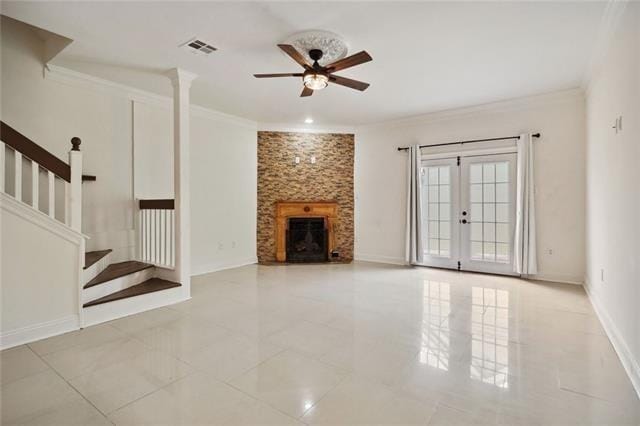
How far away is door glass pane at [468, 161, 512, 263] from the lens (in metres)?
5.32

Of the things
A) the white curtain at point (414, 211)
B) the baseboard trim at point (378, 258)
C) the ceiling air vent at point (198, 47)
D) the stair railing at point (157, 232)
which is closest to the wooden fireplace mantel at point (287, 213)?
the baseboard trim at point (378, 258)

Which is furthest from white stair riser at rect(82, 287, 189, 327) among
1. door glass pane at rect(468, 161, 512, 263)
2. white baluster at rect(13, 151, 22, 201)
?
door glass pane at rect(468, 161, 512, 263)

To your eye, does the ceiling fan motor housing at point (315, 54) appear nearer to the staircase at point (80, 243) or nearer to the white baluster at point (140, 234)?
Result: the staircase at point (80, 243)

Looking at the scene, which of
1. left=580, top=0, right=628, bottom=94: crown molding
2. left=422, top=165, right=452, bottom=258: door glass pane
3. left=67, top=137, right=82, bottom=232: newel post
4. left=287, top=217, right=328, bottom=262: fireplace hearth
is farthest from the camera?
left=287, top=217, right=328, bottom=262: fireplace hearth

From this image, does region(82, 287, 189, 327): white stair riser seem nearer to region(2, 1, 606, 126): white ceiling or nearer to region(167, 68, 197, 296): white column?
region(167, 68, 197, 296): white column

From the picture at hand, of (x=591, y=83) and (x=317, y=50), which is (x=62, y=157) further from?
(x=591, y=83)

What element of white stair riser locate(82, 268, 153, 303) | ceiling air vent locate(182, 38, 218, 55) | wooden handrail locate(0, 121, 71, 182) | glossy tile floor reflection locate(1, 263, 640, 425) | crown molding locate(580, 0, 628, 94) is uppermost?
ceiling air vent locate(182, 38, 218, 55)

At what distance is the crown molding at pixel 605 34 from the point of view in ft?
8.54

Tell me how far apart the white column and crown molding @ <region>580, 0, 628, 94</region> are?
14.0 feet

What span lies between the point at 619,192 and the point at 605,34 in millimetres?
1565

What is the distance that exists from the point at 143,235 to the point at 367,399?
395 cm

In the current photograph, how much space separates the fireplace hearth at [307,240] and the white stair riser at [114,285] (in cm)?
303

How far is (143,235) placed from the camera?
4.57 m

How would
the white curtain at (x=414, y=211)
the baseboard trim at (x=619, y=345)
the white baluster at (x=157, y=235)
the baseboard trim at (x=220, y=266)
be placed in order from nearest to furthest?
1. the baseboard trim at (x=619, y=345)
2. the white baluster at (x=157, y=235)
3. the baseboard trim at (x=220, y=266)
4. the white curtain at (x=414, y=211)
